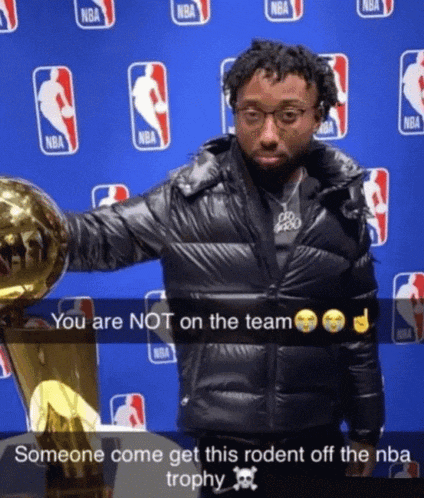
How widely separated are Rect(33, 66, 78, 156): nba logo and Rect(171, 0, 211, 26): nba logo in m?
0.24

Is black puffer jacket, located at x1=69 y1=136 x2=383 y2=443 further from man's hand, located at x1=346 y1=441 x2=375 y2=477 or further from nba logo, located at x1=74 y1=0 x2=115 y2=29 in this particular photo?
nba logo, located at x1=74 y1=0 x2=115 y2=29

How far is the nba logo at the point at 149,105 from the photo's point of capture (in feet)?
4.76

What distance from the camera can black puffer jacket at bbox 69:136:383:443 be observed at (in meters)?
1.48

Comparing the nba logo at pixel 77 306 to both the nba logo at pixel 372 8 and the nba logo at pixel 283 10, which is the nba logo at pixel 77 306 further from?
the nba logo at pixel 372 8

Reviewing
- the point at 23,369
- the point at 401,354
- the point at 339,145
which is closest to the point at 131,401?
the point at 23,369

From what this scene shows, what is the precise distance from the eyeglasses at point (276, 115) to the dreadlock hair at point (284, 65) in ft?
0.15

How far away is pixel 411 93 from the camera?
1.45 m

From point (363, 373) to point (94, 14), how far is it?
0.93 metres

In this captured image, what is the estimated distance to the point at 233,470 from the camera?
63.1 inches

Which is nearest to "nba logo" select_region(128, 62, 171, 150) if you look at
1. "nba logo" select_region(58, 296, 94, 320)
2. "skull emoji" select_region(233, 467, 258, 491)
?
"nba logo" select_region(58, 296, 94, 320)

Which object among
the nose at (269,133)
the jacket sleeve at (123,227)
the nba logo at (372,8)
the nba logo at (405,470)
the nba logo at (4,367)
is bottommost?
the nba logo at (405,470)

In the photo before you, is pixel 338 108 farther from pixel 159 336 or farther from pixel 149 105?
pixel 159 336

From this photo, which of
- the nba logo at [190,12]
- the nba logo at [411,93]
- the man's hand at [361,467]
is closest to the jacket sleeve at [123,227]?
the nba logo at [190,12]

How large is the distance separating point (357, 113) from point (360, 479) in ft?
2.65
